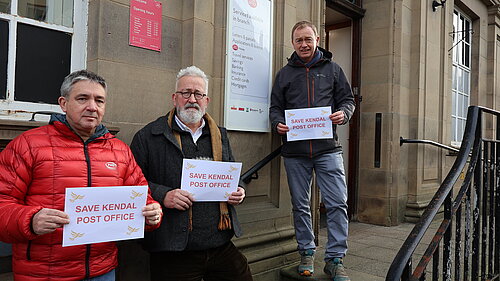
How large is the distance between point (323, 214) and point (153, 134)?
418 centimetres

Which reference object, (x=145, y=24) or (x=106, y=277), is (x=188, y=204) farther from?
(x=145, y=24)

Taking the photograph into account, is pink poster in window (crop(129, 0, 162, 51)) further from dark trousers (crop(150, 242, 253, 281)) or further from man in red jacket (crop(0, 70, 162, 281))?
dark trousers (crop(150, 242, 253, 281))

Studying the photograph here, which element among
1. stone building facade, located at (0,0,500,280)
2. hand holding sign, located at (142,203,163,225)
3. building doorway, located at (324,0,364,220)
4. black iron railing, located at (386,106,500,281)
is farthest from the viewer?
building doorway, located at (324,0,364,220)

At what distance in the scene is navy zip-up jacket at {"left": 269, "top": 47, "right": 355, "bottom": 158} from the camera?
316cm

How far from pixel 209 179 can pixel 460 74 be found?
24.4 ft

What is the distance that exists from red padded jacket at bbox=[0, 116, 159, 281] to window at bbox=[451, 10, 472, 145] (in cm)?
717

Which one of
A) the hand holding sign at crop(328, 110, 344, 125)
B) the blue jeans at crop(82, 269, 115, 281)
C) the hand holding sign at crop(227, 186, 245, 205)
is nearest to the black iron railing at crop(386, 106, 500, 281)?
the hand holding sign at crop(328, 110, 344, 125)

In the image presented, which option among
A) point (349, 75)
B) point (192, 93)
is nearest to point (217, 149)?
point (192, 93)

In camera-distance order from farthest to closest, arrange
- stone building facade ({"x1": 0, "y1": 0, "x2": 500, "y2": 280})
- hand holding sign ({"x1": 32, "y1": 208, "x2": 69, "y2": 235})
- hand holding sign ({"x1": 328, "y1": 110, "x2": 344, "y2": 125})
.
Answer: hand holding sign ({"x1": 328, "y1": 110, "x2": 344, "y2": 125}) → stone building facade ({"x1": 0, "y1": 0, "x2": 500, "y2": 280}) → hand holding sign ({"x1": 32, "y1": 208, "x2": 69, "y2": 235})

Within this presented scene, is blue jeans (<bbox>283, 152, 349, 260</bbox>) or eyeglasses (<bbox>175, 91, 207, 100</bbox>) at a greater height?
eyeglasses (<bbox>175, 91, 207, 100</bbox>)

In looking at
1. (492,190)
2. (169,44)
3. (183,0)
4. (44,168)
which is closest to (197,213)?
(44,168)

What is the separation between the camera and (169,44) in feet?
9.84

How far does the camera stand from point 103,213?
1784 millimetres

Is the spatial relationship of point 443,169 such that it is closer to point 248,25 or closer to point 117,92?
point 248,25
